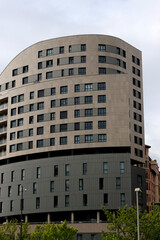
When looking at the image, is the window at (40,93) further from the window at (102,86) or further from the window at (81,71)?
the window at (102,86)

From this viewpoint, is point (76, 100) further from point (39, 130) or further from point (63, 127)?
point (39, 130)

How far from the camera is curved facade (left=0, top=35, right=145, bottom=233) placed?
82875mm

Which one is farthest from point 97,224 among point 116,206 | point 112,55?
Result: point 112,55

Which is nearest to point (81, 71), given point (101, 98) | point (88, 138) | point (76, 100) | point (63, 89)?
point (63, 89)

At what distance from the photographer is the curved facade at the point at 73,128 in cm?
8288

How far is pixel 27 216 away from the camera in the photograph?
87.9 metres

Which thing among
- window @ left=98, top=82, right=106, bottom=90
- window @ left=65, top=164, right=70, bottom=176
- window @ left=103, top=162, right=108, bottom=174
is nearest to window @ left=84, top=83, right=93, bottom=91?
window @ left=98, top=82, right=106, bottom=90

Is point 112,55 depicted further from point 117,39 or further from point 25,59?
point 25,59

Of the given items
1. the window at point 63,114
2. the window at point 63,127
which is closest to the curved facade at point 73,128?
the window at point 63,114

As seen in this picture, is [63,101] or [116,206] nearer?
[116,206]

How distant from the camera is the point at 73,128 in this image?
86.4 metres

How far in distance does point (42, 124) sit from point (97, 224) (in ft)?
75.2

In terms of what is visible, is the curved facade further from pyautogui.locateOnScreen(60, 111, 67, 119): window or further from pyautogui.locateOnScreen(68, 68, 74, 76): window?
pyautogui.locateOnScreen(68, 68, 74, 76): window

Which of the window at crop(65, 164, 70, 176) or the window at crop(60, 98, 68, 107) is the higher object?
the window at crop(60, 98, 68, 107)
